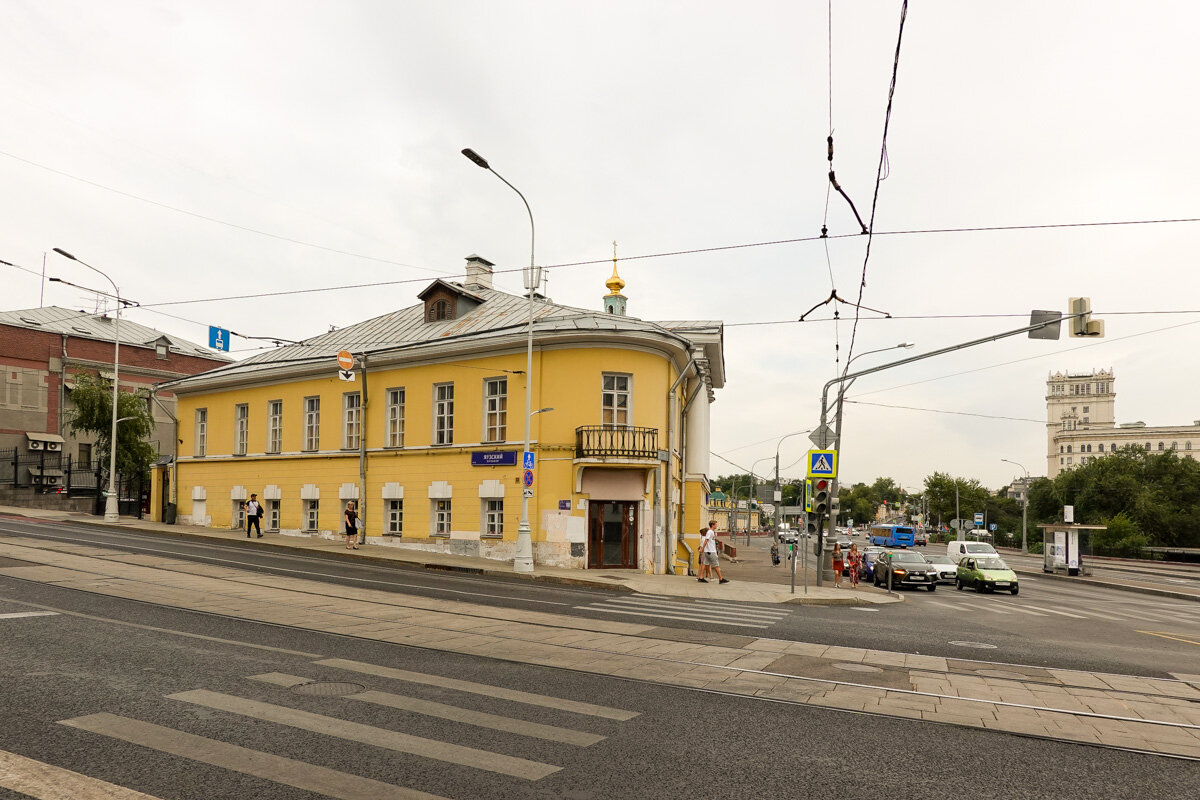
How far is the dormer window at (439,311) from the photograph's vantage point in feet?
100

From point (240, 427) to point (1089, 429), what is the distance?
173 m

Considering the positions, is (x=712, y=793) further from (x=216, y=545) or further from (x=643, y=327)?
(x=216, y=545)

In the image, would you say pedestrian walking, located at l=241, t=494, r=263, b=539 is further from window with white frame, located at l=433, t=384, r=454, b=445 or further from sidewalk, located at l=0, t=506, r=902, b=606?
window with white frame, located at l=433, t=384, r=454, b=445

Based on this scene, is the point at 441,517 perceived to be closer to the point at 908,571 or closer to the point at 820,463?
the point at 820,463

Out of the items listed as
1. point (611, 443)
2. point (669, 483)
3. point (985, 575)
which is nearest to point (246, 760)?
point (611, 443)

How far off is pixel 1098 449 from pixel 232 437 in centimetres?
16920

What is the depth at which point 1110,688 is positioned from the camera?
9359 millimetres

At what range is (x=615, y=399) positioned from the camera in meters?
25.1

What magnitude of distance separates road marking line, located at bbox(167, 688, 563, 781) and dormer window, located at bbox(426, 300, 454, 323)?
2389 cm

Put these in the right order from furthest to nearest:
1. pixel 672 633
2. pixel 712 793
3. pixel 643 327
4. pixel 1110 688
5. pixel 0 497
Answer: pixel 0 497 → pixel 643 327 → pixel 672 633 → pixel 1110 688 → pixel 712 793

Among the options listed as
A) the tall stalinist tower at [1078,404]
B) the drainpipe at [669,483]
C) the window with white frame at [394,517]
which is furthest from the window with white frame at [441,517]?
the tall stalinist tower at [1078,404]

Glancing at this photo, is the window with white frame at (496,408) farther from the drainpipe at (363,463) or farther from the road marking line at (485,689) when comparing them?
the road marking line at (485,689)

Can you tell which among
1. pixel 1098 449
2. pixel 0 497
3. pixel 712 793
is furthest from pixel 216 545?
pixel 1098 449

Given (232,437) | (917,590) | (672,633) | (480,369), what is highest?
(480,369)
